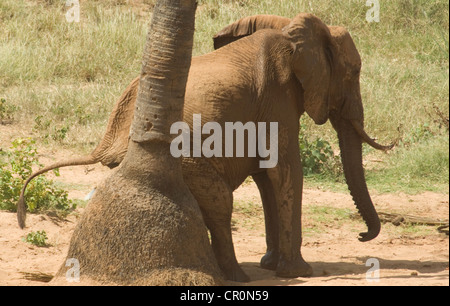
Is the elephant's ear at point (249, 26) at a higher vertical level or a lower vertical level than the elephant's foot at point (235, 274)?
higher

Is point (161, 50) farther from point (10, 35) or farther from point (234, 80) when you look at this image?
point (10, 35)

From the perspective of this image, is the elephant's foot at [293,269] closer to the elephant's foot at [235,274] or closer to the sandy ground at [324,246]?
the sandy ground at [324,246]

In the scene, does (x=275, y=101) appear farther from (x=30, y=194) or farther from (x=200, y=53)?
(x=200, y=53)

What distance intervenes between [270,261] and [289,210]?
707 millimetres

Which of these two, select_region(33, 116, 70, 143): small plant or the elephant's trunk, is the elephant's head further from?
select_region(33, 116, 70, 143): small plant

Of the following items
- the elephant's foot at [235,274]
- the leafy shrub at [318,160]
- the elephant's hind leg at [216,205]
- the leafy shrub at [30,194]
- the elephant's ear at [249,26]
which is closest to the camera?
the elephant's hind leg at [216,205]

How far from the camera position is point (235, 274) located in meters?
6.29

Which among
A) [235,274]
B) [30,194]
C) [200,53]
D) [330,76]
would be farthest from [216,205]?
[200,53]

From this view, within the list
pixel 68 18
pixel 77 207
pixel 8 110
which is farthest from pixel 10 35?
pixel 77 207

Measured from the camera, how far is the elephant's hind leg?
6.02 m

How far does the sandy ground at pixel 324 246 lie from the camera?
20.7 ft

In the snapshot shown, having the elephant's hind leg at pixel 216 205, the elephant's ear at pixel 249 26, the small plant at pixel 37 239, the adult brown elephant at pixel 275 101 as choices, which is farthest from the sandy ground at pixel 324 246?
the elephant's ear at pixel 249 26

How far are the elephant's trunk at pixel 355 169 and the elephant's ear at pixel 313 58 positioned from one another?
0.33 m

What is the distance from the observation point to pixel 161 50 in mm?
5617
